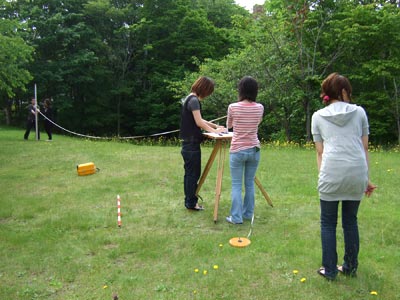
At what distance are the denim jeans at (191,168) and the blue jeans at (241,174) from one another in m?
0.62

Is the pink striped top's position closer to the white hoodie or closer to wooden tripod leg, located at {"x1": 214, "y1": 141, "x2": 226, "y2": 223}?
wooden tripod leg, located at {"x1": 214, "y1": 141, "x2": 226, "y2": 223}

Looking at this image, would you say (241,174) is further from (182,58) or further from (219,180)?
(182,58)

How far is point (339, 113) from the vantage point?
326 cm

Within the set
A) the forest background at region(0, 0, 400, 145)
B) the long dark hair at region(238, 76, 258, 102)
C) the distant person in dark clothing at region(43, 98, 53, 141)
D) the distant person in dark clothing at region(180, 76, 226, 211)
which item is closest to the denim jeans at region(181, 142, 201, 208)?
the distant person in dark clothing at region(180, 76, 226, 211)

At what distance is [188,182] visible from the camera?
5512 millimetres

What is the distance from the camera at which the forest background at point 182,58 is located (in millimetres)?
15070

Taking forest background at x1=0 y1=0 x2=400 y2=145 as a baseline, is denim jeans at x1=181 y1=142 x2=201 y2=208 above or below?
below

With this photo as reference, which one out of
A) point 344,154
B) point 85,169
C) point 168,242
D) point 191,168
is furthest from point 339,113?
point 85,169

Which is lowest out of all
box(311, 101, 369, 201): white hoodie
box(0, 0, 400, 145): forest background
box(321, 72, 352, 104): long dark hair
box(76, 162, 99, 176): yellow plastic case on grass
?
box(76, 162, 99, 176): yellow plastic case on grass

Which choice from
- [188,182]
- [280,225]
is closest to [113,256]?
[188,182]

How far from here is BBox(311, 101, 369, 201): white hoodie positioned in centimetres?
325

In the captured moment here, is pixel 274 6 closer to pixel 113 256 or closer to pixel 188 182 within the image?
pixel 188 182

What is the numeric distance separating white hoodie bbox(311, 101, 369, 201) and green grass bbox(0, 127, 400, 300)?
33.6 inches

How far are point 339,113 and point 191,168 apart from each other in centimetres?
257
